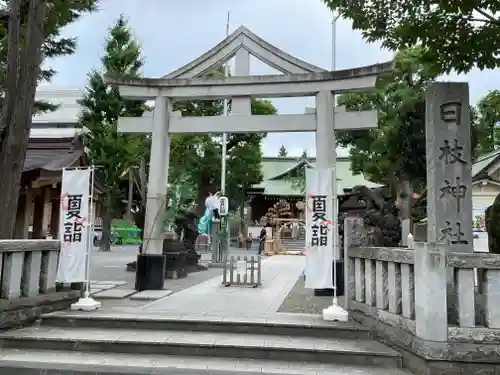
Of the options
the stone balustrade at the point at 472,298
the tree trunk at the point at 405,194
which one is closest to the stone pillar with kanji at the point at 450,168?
the stone balustrade at the point at 472,298

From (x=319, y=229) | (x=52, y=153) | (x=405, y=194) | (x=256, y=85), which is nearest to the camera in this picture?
→ (x=319, y=229)

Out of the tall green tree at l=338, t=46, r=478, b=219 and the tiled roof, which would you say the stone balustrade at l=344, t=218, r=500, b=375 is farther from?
the tiled roof

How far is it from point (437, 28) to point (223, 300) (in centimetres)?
632

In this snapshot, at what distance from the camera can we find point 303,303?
883 cm

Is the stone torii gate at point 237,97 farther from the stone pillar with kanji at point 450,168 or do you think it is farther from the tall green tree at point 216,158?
the tall green tree at point 216,158

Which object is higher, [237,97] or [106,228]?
[237,97]

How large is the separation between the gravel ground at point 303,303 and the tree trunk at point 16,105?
5.18 metres

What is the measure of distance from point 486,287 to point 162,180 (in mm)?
8027

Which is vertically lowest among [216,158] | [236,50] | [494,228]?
[494,228]

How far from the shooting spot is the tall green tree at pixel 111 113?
885 inches

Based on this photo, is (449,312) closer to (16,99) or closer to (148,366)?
(148,366)

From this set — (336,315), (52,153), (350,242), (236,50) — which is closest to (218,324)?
(336,315)

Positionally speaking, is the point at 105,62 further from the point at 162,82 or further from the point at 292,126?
the point at 292,126

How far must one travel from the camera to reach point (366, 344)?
5.99 metres
